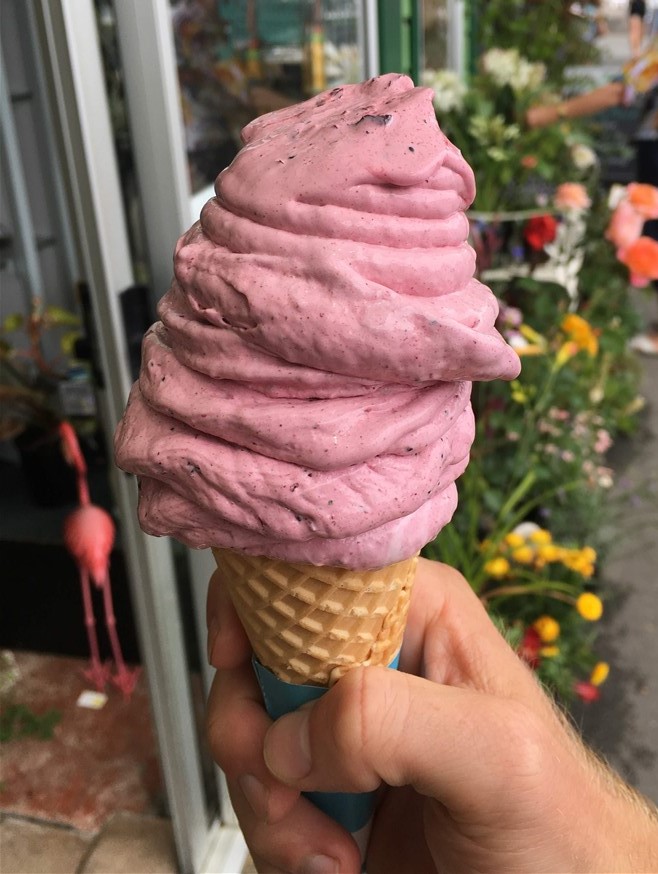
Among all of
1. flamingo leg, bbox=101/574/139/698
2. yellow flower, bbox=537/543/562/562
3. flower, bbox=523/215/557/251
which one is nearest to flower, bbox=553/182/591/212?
flower, bbox=523/215/557/251

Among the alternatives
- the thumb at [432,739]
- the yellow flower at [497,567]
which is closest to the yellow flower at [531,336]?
the yellow flower at [497,567]

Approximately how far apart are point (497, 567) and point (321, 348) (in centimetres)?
154

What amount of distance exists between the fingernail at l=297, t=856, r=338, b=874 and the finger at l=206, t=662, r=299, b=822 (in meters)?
0.07

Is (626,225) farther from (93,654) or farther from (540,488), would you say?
(93,654)

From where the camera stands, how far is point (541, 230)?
2965 millimetres

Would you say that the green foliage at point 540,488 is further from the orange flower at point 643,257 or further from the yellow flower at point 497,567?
the orange flower at point 643,257

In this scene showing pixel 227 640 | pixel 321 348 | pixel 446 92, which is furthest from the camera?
pixel 446 92

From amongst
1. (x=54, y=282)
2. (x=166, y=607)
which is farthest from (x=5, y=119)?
(x=166, y=607)

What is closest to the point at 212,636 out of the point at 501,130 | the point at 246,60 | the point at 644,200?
the point at 246,60

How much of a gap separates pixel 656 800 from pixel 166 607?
1.50 m

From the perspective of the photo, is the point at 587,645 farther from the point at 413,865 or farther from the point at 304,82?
the point at 304,82

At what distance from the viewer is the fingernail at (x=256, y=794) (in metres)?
1.13

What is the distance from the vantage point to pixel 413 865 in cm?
126

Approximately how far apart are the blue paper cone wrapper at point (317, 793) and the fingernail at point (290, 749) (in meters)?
0.05
